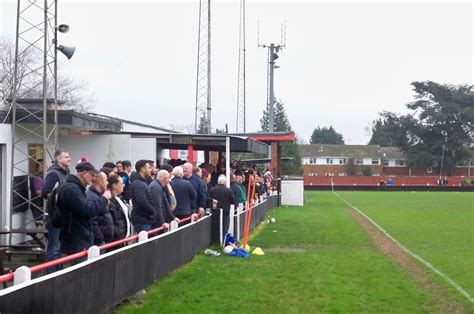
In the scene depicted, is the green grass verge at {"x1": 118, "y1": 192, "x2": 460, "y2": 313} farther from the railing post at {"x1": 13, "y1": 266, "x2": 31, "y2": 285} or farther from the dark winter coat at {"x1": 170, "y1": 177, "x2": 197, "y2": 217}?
the railing post at {"x1": 13, "y1": 266, "x2": 31, "y2": 285}

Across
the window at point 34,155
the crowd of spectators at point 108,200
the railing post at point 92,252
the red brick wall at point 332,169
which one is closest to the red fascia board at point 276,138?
the window at point 34,155

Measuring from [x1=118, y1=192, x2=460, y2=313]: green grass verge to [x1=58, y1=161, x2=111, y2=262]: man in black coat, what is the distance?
4.22ft

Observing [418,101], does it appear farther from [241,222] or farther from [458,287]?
[458,287]

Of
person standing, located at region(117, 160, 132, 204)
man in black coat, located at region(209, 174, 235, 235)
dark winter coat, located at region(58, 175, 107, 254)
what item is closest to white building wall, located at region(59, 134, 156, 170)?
man in black coat, located at region(209, 174, 235, 235)

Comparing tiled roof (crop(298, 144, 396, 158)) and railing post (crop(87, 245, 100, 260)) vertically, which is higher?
tiled roof (crop(298, 144, 396, 158))

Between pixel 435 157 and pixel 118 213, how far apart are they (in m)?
89.1

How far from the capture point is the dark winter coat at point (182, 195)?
14.4 metres

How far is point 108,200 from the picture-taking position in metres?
8.97

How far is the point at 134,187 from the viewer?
11.4 meters

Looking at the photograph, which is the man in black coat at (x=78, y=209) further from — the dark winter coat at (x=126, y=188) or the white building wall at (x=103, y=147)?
the white building wall at (x=103, y=147)

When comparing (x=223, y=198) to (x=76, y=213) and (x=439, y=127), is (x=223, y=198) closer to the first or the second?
(x=76, y=213)

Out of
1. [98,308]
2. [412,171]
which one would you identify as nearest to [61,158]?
[98,308]

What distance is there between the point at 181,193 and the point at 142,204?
3.02m

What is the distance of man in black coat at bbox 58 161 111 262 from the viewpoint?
311 inches
